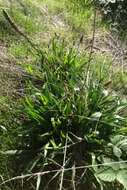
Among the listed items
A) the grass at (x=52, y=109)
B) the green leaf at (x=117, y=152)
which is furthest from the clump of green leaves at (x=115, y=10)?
the green leaf at (x=117, y=152)

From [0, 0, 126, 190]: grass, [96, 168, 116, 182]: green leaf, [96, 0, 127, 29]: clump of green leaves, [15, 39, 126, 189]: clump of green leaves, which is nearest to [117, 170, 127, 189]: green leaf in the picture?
[96, 168, 116, 182]: green leaf

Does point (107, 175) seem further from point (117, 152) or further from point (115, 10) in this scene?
point (115, 10)

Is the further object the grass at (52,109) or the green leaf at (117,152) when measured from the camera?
the grass at (52,109)

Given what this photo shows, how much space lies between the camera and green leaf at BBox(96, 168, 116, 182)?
3.28 metres

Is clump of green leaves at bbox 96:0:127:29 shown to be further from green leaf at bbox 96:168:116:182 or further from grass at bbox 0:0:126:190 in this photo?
green leaf at bbox 96:168:116:182

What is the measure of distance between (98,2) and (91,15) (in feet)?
0.92

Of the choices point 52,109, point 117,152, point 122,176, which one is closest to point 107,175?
point 122,176

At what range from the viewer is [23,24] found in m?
5.41

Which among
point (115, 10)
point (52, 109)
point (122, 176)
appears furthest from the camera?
point (115, 10)

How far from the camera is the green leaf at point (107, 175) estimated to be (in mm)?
3275

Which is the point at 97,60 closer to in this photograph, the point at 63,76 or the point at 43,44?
the point at 43,44

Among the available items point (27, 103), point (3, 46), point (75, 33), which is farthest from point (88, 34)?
point (27, 103)

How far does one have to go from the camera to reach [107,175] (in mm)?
3326

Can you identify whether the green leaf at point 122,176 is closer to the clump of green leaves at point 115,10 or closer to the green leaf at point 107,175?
the green leaf at point 107,175
